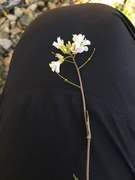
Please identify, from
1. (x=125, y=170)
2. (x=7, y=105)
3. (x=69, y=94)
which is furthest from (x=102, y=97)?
(x=7, y=105)

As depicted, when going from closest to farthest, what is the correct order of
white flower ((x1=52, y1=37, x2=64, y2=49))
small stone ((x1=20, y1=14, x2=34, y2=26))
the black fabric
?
the black fabric → white flower ((x1=52, y1=37, x2=64, y2=49)) → small stone ((x1=20, y1=14, x2=34, y2=26))

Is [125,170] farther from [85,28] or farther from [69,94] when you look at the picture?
[85,28]

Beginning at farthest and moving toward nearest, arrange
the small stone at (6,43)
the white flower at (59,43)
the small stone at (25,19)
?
the small stone at (25,19) → the small stone at (6,43) → the white flower at (59,43)

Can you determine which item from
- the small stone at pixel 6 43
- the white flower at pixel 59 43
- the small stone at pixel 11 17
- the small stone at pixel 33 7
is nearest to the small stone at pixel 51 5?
the small stone at pixel 33 7

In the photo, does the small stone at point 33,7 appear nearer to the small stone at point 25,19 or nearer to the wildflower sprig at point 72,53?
the small stone at point 25,19

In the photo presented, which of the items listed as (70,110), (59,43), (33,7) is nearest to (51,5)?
(33,7)

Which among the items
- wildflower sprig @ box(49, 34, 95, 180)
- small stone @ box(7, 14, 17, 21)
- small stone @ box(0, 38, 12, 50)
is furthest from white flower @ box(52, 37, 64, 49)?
small stone @ box(7, 14, 17, 21)

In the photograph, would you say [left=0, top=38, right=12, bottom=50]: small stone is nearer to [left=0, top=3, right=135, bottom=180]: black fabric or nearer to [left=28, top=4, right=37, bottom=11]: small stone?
[left=28, top=4, right=37, bottom=11]: small stone

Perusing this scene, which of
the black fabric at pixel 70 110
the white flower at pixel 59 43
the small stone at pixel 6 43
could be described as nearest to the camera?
the black fabric at pixel 70 110
